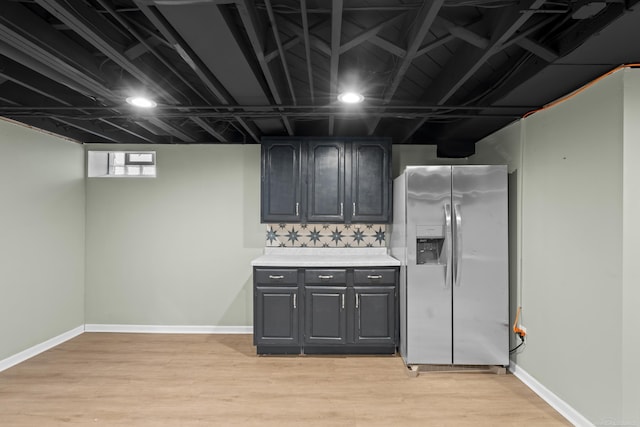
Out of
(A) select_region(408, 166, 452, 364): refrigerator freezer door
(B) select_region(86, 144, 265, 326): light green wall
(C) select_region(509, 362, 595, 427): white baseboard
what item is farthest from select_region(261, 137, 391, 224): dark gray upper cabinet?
(C) select_region(509, 362, 595, 427): white baseboard

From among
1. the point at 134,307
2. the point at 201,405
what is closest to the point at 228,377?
the point at 201,405

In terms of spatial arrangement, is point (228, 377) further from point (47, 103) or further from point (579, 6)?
point (579, 6)

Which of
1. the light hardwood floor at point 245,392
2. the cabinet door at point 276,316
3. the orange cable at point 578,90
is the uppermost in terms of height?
the orange cable at point 578,90

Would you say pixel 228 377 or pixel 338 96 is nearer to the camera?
pixel 338 96

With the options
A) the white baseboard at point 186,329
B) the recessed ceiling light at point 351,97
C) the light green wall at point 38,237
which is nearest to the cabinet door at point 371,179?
the recessed ceiling light at point 351,97

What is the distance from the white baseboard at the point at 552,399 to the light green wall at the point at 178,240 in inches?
112

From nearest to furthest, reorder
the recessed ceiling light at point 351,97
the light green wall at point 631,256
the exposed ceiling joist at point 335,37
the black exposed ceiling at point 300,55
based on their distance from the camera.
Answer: the exposed ceiling joist at point 335,37
the black exposed ceiling at point 300,55
the light green wall at point 631,256
the recessed ceiling light at point 351,97

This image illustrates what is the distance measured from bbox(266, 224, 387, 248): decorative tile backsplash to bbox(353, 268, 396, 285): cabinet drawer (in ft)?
2.39

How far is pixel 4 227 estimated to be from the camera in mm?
3133

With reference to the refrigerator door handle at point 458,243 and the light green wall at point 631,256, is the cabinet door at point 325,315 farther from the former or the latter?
the light green wall at point 631,256

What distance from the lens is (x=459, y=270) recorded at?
9.95 ft

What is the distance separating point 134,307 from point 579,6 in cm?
478

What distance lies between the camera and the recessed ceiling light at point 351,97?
99.6 inches

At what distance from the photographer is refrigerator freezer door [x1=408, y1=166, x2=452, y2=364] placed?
3057 millimetres
